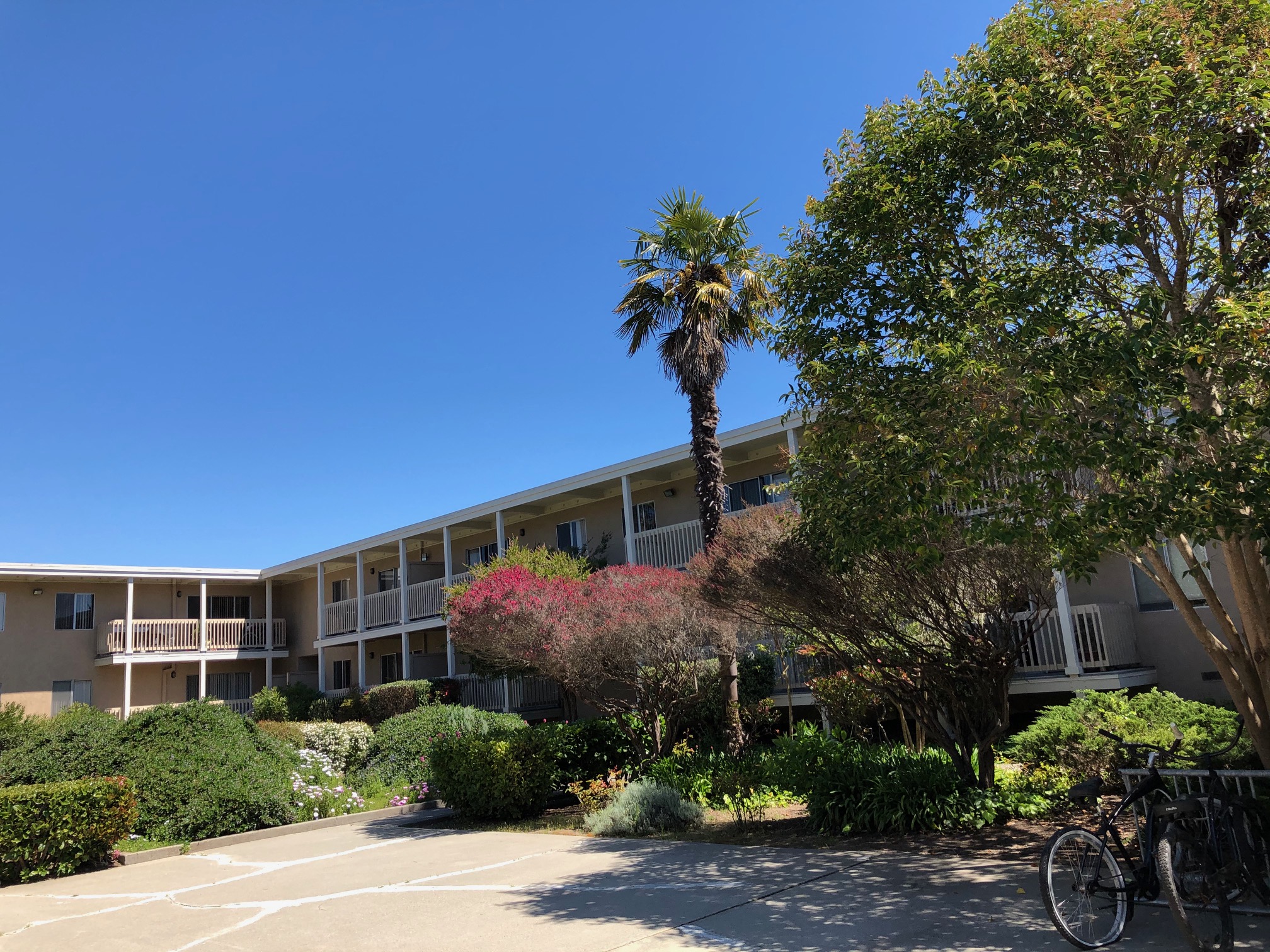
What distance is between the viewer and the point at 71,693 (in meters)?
29.3

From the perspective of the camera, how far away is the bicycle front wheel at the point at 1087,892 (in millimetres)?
5059

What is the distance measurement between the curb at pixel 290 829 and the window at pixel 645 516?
9984mm

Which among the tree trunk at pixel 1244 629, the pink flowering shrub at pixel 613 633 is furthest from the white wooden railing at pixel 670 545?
the tree trunk at pixel 1244 629

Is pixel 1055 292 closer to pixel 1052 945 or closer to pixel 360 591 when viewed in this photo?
pixel 1052 945

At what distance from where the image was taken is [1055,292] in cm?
635

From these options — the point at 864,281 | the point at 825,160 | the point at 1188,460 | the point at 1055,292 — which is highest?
the point at 825,160

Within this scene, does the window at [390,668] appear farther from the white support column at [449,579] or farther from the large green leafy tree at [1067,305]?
the large green leafy tree at [1067,305]

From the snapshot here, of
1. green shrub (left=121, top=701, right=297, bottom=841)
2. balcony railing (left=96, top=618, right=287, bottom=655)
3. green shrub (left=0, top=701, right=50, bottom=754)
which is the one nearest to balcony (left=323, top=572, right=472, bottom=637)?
balcony railing (left=96, top=618, right=287, bottom=655)

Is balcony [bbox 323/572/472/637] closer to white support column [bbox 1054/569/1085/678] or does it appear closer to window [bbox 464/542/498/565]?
window [bbox 464/542/498/565]

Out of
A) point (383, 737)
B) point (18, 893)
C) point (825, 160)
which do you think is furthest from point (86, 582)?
point (825, 160)

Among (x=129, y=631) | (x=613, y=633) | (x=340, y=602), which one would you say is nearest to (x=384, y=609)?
(x=340, y=602)

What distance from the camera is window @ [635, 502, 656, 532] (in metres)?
23.6

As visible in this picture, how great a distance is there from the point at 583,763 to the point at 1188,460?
36.2 ft

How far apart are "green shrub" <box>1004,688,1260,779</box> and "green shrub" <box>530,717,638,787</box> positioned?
6.45m
